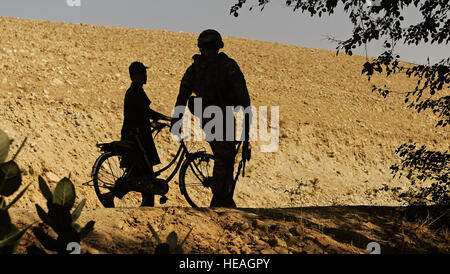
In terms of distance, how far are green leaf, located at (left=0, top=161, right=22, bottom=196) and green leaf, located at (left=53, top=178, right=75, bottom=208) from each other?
159mm

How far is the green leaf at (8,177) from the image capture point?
1.49m

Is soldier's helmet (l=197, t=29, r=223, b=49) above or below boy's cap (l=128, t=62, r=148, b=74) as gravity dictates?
above

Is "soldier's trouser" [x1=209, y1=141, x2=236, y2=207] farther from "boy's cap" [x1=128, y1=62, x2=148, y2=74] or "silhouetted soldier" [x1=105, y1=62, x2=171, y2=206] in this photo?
"boy's cap" [x1=128, y1=62, x2=148, y2=74]

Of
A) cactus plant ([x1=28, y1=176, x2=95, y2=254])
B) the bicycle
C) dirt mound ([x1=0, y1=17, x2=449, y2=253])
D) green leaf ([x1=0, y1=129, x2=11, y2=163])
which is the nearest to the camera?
green leaf ([x1=0, y1=129, x2=11, y2=163])

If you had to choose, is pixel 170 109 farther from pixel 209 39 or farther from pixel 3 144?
pixel 3 144

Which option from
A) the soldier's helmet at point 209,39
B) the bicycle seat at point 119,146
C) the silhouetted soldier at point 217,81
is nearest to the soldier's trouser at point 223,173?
the silhouetted soldier at point 217,81

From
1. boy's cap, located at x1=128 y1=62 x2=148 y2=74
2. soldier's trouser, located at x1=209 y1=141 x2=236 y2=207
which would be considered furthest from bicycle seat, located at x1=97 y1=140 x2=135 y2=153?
soldier's trouser, located at x1=209 y1=141 x2=236 y2=207

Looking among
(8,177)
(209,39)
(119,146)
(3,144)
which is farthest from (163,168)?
(3,144)

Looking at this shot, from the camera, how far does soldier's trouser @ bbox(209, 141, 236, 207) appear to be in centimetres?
638

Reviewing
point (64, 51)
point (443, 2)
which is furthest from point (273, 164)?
point (64, 51)

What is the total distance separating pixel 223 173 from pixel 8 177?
16.4 ft

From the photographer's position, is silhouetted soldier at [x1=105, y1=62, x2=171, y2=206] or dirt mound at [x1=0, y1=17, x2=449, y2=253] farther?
silhouetted soldier at [x1=105, y1=62, x2=171, y2=206]

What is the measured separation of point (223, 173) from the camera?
6430 millimetres
